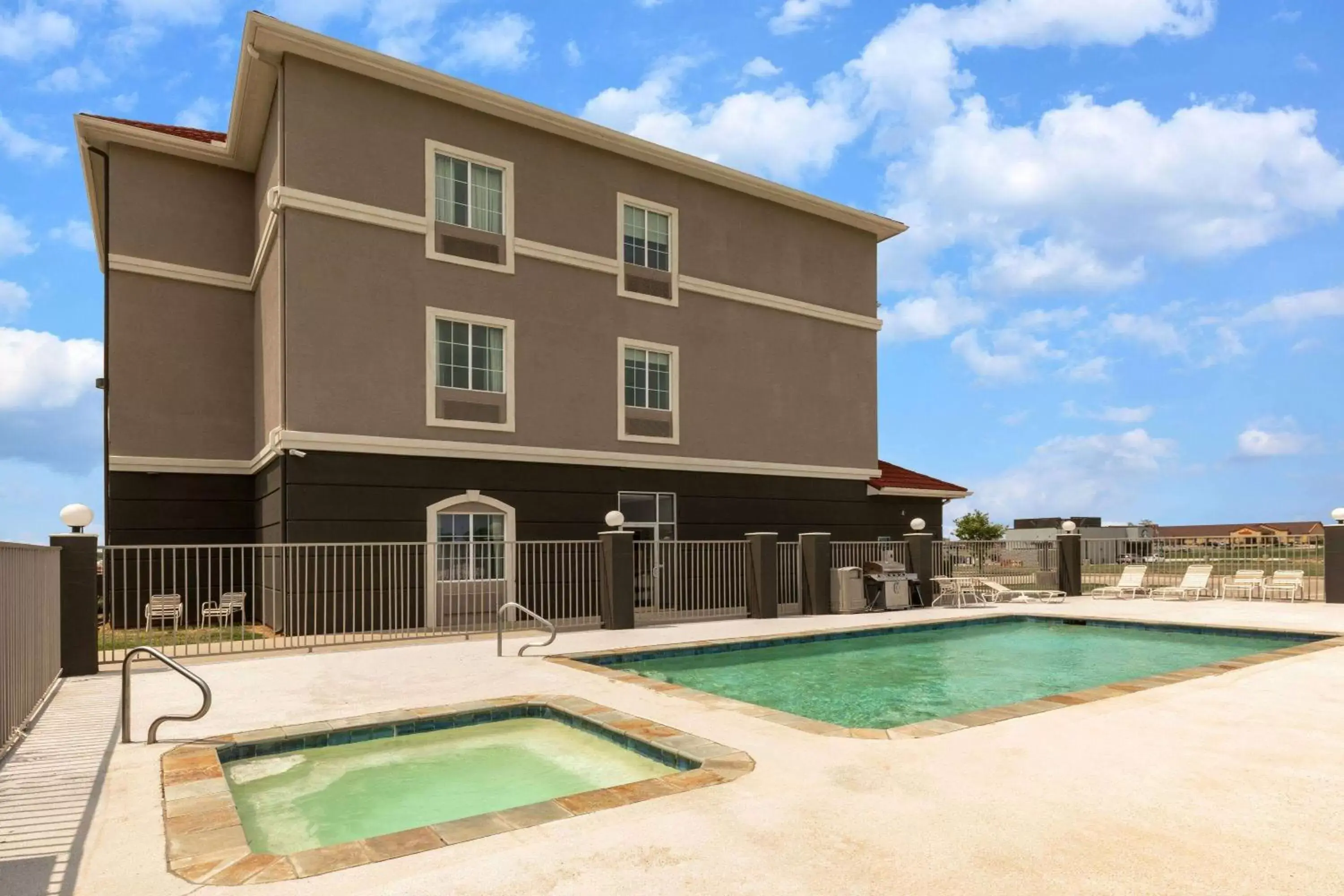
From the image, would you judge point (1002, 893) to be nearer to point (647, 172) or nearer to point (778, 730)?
point (778, 730)

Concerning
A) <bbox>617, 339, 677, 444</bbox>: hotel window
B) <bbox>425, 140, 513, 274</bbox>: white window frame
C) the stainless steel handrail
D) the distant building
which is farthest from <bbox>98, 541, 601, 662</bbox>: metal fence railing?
the distant building

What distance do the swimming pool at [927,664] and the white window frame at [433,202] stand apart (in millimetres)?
8510

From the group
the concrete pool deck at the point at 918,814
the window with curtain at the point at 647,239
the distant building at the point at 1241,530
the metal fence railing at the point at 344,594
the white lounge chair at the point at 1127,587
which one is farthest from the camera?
the distant building at the point at 1241,530

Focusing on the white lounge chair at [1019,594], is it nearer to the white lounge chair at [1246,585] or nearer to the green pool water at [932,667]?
Answer: the green pool water at [932,667]

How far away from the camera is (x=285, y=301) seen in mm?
14547

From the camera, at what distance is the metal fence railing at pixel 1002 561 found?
2123 centimetres

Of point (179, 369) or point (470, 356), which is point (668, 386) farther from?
point (179, 369)

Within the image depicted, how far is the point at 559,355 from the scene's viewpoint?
1748cm

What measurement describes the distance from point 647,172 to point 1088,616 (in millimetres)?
12706

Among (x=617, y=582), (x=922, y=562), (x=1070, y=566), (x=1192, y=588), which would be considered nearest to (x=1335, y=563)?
(x=1192, y=588)

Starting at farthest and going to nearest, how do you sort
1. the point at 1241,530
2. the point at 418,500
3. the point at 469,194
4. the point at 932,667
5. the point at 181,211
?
the point at 1241,530 → the point at 181,211 → the point at 469,194 → the point at 418,500 → the point at 932,667

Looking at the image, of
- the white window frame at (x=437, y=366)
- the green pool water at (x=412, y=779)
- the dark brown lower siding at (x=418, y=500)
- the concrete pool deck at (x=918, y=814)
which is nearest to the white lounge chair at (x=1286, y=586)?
the dark brown lower siding at (x=418, y=500)

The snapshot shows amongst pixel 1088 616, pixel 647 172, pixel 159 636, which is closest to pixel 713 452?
pixel 647 172

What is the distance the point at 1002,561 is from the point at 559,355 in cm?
1344
